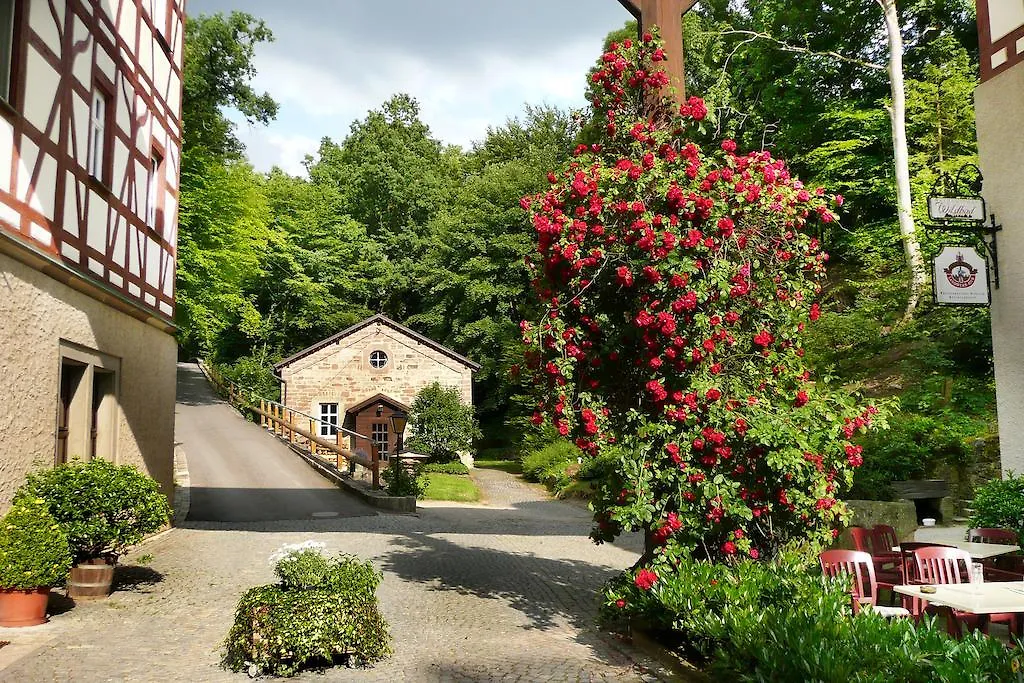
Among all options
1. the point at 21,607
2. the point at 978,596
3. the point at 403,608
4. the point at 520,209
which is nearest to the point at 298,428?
the point at 520,209

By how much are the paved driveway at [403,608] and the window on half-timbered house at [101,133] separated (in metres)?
5.07

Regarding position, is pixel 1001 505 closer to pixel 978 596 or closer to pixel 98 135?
pixel 978 596

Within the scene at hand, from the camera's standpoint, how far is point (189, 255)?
21.4m

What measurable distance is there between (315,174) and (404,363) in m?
21.3

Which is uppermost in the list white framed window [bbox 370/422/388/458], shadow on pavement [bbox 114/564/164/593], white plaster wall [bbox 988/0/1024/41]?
white plaster wall [bbox 988/0/1024/41]

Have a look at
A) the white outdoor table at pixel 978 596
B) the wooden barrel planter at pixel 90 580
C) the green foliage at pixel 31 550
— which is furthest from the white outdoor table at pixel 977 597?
the wooden barrel planter at pixel 90 580

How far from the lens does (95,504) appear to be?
8.05 meters

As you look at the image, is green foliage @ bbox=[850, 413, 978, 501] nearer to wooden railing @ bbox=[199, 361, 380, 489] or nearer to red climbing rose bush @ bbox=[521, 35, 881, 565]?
red climbing rose bush @ bbox=[521, 35, 881, 565]

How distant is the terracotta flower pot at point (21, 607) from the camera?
269 inches

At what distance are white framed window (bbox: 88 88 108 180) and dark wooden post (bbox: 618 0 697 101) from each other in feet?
23.8

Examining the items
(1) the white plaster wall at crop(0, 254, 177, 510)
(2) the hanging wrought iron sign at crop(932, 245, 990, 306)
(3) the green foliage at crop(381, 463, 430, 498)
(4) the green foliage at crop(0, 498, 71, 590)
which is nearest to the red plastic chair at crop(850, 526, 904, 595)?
(2) the hanging wrought iron sign at crop(932, 245, 990, 306)

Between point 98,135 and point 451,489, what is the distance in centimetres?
1529

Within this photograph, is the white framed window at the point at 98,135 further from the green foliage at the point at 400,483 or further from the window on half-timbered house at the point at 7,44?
the green foliage at the point at 400,483

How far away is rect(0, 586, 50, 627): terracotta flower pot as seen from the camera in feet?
22.4
